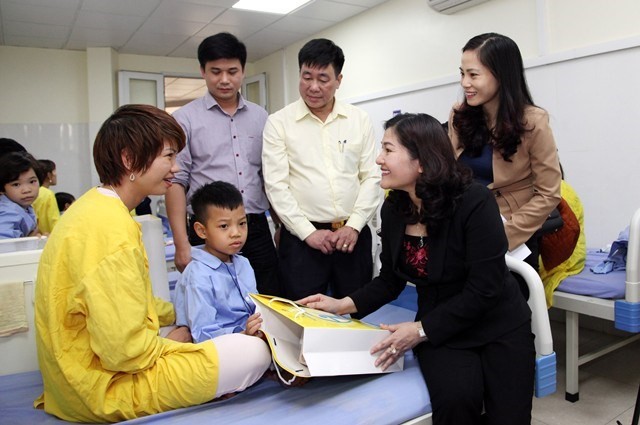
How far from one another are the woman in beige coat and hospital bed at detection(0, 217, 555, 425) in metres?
0.28

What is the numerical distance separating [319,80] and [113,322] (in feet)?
4.85

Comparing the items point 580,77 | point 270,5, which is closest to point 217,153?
point 580,77

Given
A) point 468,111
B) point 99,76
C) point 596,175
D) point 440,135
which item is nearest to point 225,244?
point 440,135

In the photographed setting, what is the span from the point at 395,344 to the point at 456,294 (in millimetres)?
263

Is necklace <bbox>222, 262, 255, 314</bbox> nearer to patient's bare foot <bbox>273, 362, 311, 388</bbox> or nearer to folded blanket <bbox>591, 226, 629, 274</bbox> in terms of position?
patient's bare foot <bbox>273, 362, 311, 388</bbox>

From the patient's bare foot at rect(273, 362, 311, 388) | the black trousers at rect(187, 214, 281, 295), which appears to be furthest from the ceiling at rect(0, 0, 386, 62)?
the patient's bare foot at rect(273, 362, 311, 388)

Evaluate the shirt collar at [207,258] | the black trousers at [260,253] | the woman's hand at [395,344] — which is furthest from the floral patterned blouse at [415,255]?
the black trousers at [260,253]

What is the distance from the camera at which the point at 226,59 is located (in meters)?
2.22

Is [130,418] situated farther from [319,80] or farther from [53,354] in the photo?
[319,80]

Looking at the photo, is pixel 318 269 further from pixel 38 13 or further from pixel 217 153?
pixel 38 13

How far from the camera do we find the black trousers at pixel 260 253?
225 cm

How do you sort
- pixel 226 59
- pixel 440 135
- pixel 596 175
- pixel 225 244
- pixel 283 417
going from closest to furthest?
pixel 283 417
pixel 440 135
pixel 225 244
pixel 226 59
pixel 596 175

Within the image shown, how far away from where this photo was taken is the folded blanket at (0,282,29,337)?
1724 millimetres

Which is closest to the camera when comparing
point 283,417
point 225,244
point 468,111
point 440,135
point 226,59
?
point 283,417
